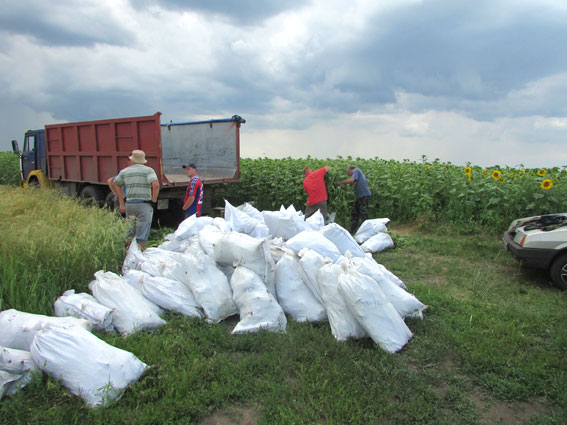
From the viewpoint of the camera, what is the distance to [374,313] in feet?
11.0

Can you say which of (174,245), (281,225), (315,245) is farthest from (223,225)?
(315,245)

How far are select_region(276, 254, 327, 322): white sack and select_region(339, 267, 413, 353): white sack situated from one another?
1.67ft

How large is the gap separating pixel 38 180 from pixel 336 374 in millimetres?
11431

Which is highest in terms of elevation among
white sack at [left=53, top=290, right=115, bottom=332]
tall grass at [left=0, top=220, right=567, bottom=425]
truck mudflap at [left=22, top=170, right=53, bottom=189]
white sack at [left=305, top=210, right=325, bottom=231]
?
truck mudflap at [left=22, top=170, right=53, bottom=189]

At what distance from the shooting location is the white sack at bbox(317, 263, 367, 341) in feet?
11.5

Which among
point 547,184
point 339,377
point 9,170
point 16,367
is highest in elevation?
point 547,184

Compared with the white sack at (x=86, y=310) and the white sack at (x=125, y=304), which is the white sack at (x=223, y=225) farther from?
the white sack at (x=86, y=310)

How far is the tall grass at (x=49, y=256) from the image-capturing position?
369 centimetres

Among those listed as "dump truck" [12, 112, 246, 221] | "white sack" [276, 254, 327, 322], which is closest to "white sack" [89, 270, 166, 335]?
"white sack" [276, 254, 327, 322]

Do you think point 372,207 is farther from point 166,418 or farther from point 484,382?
point 166,418

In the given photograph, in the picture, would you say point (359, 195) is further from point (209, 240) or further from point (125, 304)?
point (125, 304)

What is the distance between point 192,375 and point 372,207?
784 cm

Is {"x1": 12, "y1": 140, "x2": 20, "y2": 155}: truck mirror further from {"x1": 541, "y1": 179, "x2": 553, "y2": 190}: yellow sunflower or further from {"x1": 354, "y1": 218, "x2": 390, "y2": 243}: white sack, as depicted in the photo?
{"x1": 541, "y1": 179, "x2": 553, "y2": 190}: yellow sunflower

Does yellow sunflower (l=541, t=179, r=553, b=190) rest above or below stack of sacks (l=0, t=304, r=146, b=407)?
above
